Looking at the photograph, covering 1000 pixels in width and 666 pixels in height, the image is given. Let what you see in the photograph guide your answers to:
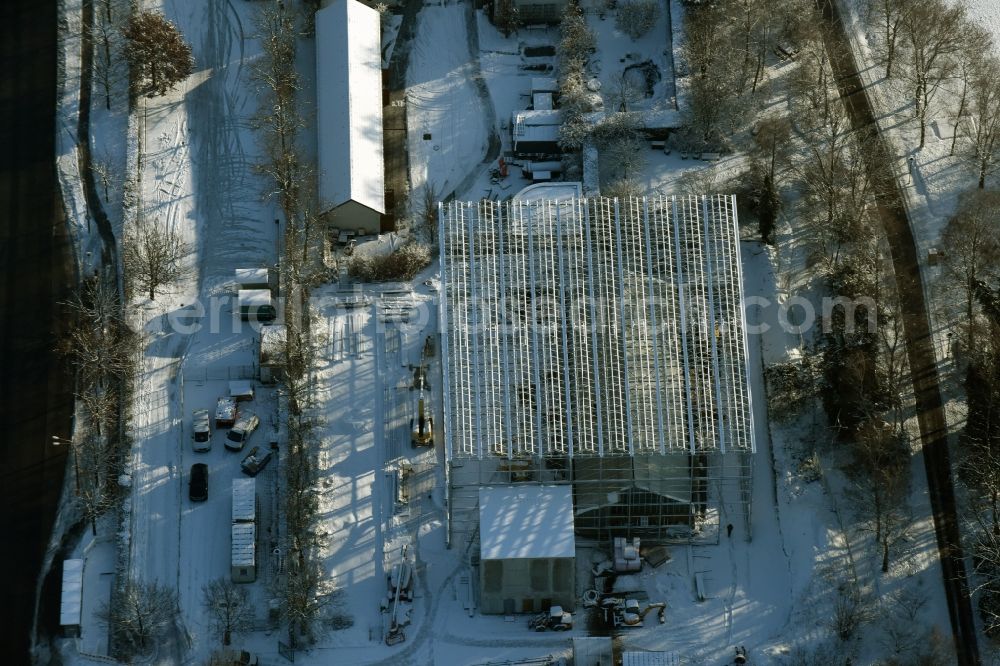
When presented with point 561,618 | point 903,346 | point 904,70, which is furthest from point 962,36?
point 561,618

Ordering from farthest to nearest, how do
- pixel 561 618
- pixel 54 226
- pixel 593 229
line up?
pixel 54 226 < pixel 593 229 < pixel 561 618

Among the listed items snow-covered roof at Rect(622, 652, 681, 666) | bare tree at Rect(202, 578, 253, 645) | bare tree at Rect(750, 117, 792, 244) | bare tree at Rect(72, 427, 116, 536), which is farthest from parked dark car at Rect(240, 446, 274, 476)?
bare tree at Rect(750, 117, 792, 244)

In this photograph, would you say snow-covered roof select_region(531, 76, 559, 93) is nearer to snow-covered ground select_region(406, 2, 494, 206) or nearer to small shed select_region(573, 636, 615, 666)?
snow-covered ground select_region(406, 2, 494, 206)

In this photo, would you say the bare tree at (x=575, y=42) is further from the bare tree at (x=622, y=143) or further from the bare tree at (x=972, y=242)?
the bare tree at (x=972, y=242)

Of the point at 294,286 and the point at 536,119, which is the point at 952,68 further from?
the point at 294,286

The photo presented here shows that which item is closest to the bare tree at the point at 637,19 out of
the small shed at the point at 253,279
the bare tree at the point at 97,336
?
the small shed at the point at 253,279

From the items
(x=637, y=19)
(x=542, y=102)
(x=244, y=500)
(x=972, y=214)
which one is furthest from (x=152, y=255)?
(x=972, y=214)

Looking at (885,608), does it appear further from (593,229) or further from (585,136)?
(585,136)
